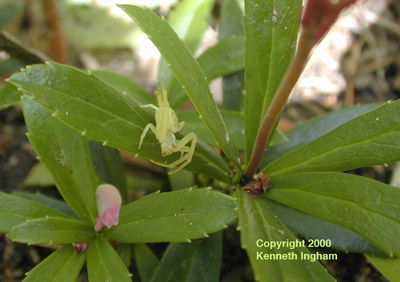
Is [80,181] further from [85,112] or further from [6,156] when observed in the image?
[6,156]

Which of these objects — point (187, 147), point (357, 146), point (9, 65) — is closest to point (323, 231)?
point (357, 146)

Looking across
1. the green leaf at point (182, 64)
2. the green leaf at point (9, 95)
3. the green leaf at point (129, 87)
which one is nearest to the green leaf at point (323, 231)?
the green leaf at point (182, 64)

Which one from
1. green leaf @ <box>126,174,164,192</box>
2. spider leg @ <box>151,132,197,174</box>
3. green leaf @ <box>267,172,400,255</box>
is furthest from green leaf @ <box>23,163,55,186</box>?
green leaf @ <box>267,172,400,255</box>

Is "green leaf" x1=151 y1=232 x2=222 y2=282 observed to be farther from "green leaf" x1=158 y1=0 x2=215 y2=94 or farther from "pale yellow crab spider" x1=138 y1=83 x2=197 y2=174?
"green leaf" x1=158 y1=0 x2=215 y2=94

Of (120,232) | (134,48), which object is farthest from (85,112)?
(134,48)

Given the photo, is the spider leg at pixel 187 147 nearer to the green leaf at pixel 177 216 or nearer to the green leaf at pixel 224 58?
the green leaf at pixel 177 216

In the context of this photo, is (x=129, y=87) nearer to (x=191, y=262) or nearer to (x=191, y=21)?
(x=191, y=21)
